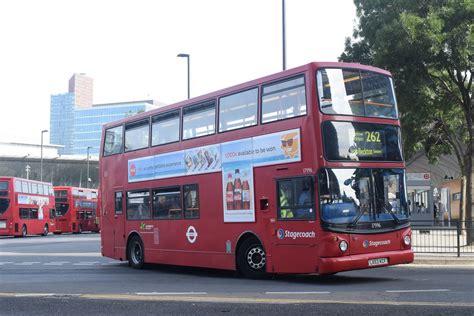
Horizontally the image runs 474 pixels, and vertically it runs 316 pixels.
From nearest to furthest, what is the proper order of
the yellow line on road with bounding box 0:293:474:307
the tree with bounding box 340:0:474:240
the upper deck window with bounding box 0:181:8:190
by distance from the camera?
the yellow line on road with bounding box 0:293:474:307 → the tree with bounding box 340:0:474:240 → the upper deck window with bounding box 0:181:8:190

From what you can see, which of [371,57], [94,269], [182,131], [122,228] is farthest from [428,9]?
[94,269]

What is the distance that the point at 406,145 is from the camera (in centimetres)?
2673

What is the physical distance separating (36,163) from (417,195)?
5373 centimetres

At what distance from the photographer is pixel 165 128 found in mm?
15898

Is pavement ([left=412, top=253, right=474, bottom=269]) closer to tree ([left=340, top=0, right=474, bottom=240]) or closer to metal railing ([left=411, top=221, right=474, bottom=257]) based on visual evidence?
metal railing ([left=411, top=221, right=474, bottom=257])

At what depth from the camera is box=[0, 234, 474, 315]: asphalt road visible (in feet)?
28.3

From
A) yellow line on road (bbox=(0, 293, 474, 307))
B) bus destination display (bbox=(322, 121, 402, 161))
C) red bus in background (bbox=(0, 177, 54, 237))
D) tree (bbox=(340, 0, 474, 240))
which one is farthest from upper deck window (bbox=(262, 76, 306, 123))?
red bus in background (bbox=(0, 177, 54, 237))

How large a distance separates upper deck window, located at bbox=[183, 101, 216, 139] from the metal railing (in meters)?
7.25

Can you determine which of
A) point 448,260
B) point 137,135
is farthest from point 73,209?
point 448,260

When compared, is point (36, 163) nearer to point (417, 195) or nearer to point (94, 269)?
point (417, 195)

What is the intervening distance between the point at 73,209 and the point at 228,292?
4039 centimetres

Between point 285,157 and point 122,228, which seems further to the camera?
point 122,228

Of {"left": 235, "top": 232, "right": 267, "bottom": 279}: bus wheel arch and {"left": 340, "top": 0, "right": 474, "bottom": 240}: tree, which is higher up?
{"left": 340, "top": 0, "right": 474, "bottom": 240}: tree

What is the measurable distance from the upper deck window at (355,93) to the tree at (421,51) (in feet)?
24.2
